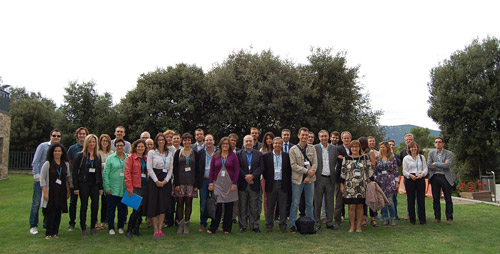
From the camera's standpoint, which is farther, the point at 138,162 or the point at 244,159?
the point at 244,159

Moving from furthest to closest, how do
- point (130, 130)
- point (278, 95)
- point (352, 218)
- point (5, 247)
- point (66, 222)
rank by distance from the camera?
point (130, 130) < point (278, 95) < point (66, 222) < point (352, 218) < point (5, 247)

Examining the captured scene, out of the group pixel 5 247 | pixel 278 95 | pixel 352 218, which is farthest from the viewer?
pixel 278 95

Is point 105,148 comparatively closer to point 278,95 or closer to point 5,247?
point 5,247

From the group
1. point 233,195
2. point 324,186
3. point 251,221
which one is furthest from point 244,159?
point 324,186

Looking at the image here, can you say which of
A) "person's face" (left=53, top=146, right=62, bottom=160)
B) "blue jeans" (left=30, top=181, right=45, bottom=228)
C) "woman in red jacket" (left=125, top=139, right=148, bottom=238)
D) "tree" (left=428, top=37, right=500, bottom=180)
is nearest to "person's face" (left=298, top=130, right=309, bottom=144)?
"woman in red jacket" (left=125, top=139, right=148, bottom=238)

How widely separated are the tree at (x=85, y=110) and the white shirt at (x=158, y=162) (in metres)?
21.1

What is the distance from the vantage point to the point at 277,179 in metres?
7.27

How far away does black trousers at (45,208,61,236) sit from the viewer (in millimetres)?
6371

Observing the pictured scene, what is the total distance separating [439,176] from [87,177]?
7.48m

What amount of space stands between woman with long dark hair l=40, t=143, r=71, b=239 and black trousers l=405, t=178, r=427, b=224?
7.03 m

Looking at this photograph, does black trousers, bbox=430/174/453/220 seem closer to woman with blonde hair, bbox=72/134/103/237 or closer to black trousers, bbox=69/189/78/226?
woman with blonde hair, bbox=72/134/103/237

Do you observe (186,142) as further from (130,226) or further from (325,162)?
(325,162)

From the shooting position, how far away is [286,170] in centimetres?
724

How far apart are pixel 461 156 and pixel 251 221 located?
60.6ft
